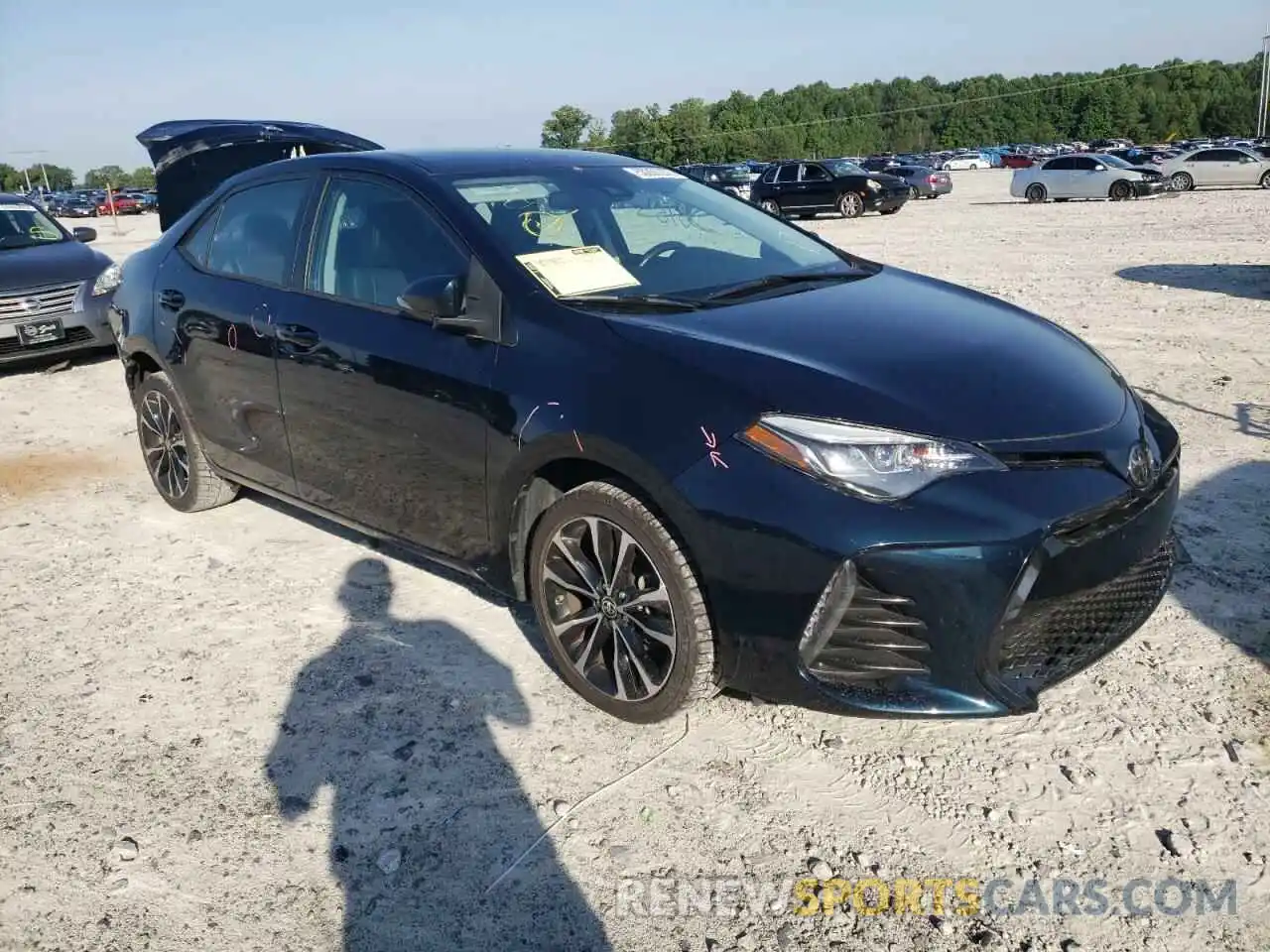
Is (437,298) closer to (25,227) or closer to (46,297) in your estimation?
(46,297)

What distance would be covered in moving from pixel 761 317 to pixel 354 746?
6.02 ft

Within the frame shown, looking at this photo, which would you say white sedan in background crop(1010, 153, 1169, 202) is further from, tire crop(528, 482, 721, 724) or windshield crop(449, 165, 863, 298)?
tire crop(528, 482, 721, 724)

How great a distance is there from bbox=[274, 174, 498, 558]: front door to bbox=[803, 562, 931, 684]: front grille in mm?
1263

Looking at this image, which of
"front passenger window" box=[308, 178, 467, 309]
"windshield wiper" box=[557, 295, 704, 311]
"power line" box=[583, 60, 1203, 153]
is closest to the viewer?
"windshield wiper" box=[557, 295, 704, 311]

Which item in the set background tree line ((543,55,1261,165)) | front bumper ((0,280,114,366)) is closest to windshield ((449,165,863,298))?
front bumper ((0,280,114,366))

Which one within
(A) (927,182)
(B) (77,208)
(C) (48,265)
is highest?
(A) (927,182)

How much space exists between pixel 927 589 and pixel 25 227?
1012 centimetres

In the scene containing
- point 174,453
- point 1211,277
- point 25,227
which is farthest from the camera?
point 1211,277

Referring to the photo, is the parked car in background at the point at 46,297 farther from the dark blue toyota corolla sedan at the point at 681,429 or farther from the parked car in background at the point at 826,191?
the parked car in background at the point at 826,191

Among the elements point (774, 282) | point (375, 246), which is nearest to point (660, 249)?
point (774, 282)

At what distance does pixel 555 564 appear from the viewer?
3.23m

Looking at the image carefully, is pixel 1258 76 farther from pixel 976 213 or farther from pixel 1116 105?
pixel 976 213

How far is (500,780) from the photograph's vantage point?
9.69ft

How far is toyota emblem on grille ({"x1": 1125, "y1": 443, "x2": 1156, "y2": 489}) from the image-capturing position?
283cm
